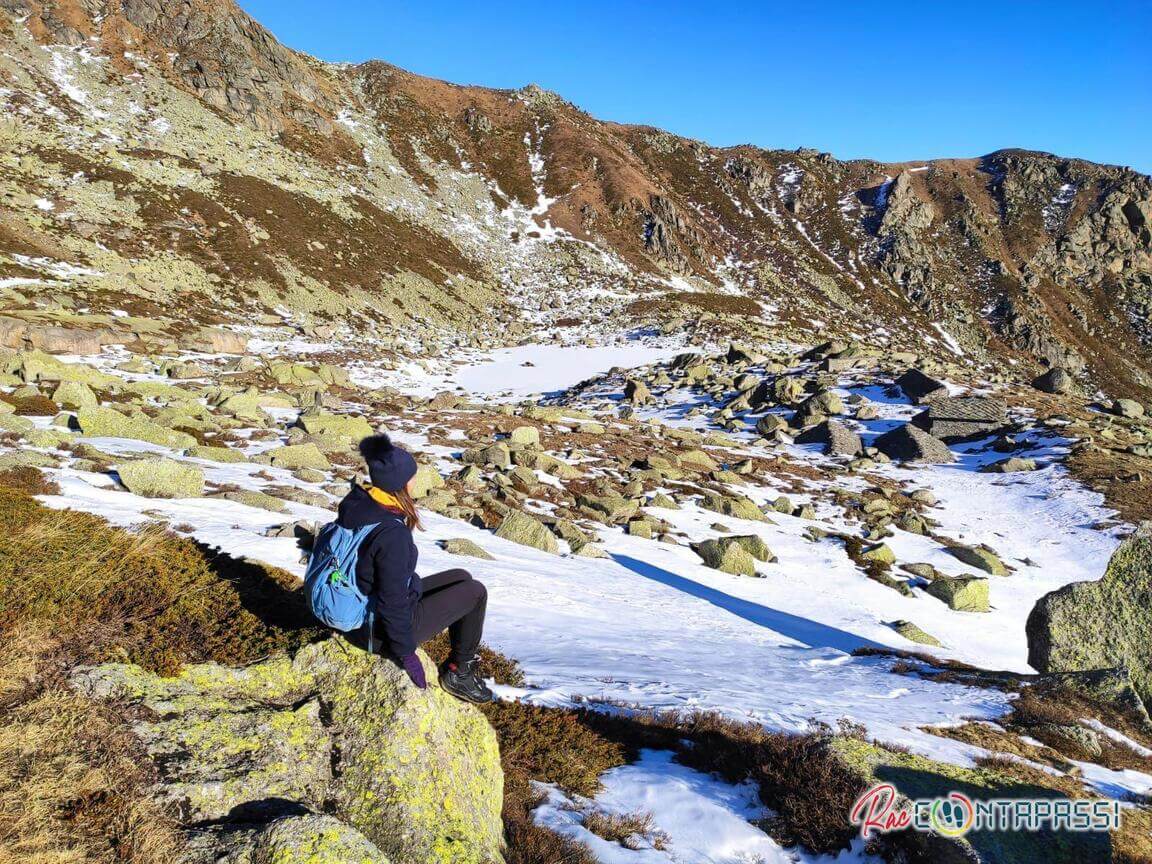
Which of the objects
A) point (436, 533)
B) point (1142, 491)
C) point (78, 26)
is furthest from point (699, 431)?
point (78, 26)

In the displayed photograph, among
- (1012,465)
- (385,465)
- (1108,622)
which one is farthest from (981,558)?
(385,465)

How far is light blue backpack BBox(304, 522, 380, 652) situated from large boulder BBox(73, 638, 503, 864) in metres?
0.48

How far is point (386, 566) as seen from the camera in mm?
4871

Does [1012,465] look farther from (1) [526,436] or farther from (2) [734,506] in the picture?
(1) [526,436]

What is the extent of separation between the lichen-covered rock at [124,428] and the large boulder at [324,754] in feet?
49.1

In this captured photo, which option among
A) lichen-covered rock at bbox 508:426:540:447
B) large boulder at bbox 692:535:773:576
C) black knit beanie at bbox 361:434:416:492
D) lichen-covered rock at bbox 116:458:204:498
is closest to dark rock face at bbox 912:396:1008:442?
large boulder at bbox 692:535:773:576

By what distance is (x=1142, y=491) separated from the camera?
25.4 m

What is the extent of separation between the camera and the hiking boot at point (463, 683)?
17.7 ft

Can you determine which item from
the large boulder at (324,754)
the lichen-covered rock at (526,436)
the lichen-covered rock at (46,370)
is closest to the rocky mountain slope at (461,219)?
the lichen-covered rock at (46,370)

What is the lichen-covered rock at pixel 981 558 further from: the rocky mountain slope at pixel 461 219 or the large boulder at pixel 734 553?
the rocky mountain slope at pixel 461 219

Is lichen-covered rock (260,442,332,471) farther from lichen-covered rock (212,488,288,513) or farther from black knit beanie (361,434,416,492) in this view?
black knit beanie (361,434,416,492)

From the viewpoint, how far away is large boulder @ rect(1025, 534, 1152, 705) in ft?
39.2

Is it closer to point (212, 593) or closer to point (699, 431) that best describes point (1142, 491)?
point (699, 431)

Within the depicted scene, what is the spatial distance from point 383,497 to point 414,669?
148cm
